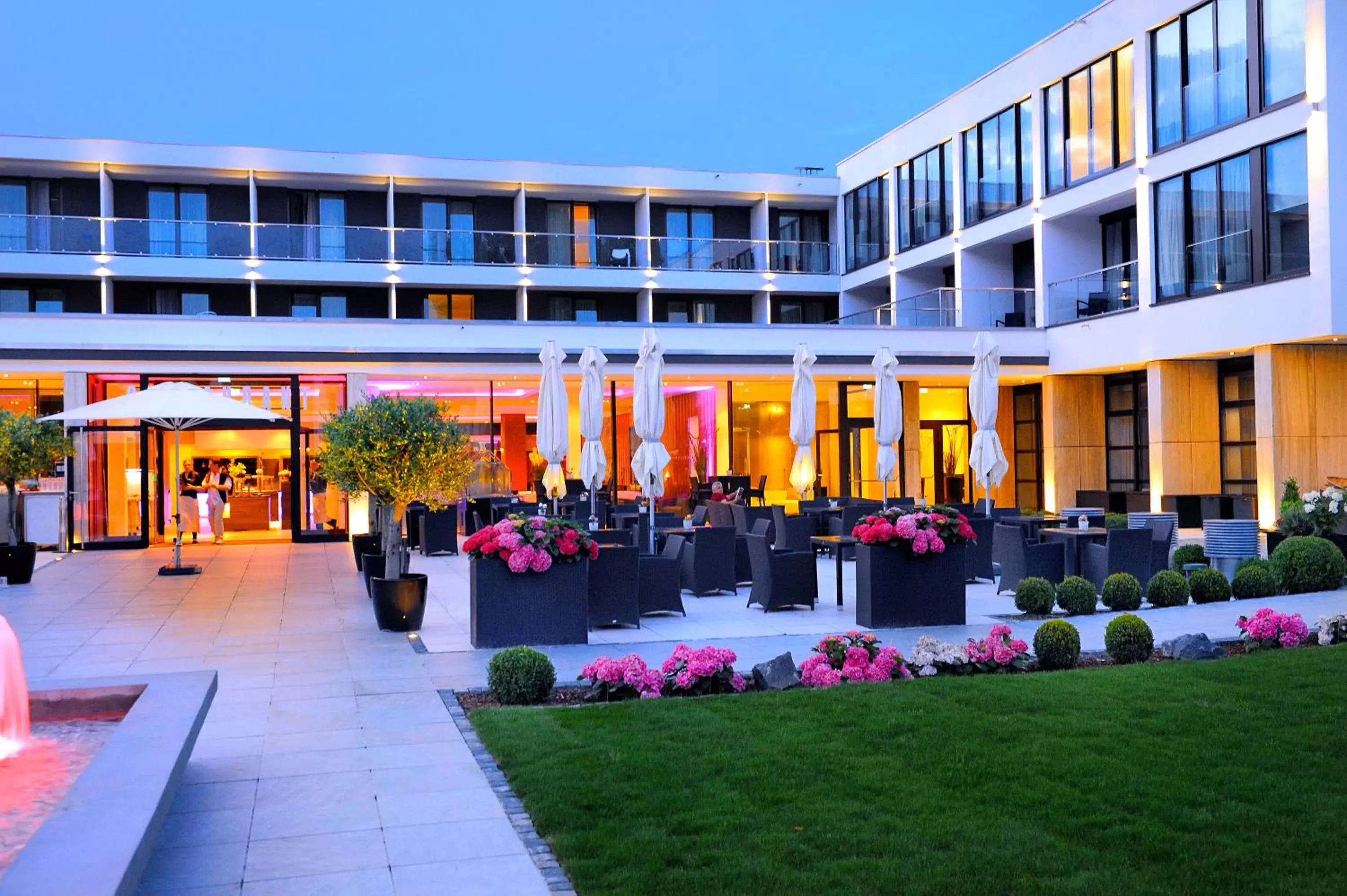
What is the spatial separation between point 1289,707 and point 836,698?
8.06ft

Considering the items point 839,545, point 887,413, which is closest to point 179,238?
point 887,413

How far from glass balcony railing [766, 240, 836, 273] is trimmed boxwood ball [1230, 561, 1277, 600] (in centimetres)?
2149

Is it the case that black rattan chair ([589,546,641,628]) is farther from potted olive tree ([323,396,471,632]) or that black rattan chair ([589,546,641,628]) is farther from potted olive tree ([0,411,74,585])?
potted olive tree ([0,411,74,585])

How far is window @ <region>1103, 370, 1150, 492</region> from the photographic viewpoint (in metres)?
23.5

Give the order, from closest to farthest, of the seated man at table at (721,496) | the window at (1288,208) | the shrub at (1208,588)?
the shrub at (1208,588) < the window at (1288,208) < the seated man at table at (721,496)

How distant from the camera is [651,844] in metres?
4.40

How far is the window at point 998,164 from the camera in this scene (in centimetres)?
2483

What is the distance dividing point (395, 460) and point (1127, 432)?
1790cm

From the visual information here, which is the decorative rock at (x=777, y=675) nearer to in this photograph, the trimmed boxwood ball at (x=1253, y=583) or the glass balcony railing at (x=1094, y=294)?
the trimmed boxwood ball at (x=1253, y=583)

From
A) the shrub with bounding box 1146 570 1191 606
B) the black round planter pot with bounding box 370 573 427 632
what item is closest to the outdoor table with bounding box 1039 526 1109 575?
the shrub with bounding box 1146 570 1191 606

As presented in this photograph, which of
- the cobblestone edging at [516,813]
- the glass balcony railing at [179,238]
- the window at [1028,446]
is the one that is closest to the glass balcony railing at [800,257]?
the window at [1028,446]

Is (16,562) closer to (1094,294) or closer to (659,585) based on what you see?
(659,585)

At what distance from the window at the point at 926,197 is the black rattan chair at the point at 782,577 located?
17865mm

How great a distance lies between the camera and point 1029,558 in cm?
1195
